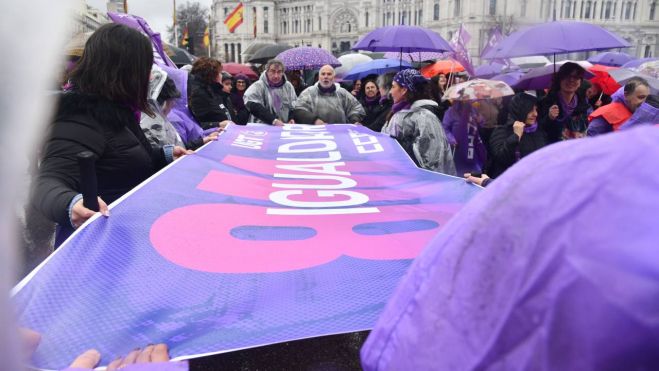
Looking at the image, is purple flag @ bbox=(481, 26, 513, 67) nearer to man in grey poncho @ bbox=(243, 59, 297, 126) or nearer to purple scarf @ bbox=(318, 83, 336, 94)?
purple scarf @ bbox=(318, 83, 336, 94)

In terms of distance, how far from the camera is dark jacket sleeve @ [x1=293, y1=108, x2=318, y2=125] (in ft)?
17.2

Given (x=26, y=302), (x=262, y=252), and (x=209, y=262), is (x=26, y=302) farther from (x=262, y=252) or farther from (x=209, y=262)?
(x=262, y=252)

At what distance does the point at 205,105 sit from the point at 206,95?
0.13 meters

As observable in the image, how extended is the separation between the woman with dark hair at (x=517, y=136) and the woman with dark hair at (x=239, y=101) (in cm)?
352

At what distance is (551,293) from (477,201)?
6.0 inches

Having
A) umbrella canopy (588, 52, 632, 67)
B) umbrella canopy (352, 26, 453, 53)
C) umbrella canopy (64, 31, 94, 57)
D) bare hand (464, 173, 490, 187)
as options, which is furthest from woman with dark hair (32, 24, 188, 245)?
umbrella canopy (588, 52, 632, 67)

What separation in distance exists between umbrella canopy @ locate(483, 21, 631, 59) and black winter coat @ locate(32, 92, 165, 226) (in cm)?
446

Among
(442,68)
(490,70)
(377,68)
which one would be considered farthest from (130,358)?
(490,70)

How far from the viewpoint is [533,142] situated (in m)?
3.80

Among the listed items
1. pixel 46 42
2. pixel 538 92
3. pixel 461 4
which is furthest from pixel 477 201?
pixel 461 4

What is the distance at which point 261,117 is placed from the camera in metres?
5.41

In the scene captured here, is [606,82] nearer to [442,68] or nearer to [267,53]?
[442,68]

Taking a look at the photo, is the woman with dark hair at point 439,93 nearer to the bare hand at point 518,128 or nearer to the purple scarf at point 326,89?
the bare hand at point 518,128

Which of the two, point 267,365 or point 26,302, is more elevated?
point 26,302
